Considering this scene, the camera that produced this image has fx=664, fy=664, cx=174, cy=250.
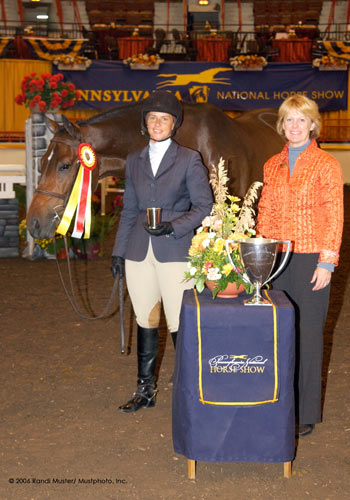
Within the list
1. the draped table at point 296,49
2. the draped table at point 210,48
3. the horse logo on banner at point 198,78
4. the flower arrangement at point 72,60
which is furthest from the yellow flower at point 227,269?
the draped table at point 296,49

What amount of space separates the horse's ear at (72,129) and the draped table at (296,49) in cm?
1866

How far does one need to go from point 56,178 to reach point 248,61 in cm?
1693

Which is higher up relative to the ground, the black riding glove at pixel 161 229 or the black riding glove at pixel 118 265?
the black riding glove at pixel 161 229

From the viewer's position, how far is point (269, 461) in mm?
2914

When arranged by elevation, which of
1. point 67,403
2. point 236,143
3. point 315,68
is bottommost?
point 67,403

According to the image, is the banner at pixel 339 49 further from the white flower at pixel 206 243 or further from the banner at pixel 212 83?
the white flower at pixel 206 243

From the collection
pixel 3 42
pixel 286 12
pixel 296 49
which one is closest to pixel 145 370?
pixel 3 42

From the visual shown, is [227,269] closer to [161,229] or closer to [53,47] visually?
[161,229]

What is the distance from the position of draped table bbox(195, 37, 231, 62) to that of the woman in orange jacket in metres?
19.5

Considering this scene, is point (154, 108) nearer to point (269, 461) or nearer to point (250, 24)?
point (269, 461)

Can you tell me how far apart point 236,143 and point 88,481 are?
3.31 metres

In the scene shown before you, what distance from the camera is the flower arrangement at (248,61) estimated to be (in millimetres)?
20438

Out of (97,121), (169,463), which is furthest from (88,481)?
(97,121)

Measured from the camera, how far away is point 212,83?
2105 centimetres
